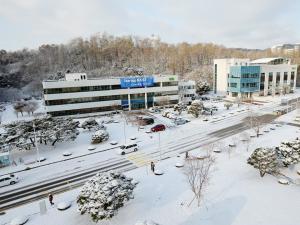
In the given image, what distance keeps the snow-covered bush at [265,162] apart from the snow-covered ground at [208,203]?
3.60 ft

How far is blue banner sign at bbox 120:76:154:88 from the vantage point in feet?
226

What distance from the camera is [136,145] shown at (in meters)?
39.4

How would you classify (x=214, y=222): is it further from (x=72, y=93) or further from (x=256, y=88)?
(x=256, y=88)

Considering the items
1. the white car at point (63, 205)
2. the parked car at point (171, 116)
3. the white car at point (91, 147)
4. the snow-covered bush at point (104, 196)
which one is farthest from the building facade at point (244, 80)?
the white car at point (63, 205)

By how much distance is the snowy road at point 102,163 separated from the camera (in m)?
27.9

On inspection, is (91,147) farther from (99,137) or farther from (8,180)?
(8,180)

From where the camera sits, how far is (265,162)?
2777 cm

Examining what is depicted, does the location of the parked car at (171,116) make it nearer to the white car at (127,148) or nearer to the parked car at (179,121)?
the parked car at (179,121)

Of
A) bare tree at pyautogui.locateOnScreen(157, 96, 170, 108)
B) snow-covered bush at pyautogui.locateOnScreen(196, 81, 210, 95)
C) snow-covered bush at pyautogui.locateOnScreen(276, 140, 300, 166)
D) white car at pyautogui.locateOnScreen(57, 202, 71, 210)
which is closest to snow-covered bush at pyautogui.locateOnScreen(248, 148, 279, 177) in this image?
snow-covered bush at pyautogui.locateOnScreen(276, 140, 300, 166)

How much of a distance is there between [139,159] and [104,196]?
15434 millimetres

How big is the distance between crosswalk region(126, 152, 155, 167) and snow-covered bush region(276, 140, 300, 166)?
18.0 meters

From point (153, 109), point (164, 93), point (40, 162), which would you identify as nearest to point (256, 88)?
point (164, 93)

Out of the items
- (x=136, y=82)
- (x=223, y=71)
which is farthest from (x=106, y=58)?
(x=136, y=82)

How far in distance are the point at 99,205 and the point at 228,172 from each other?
58.2 feet
